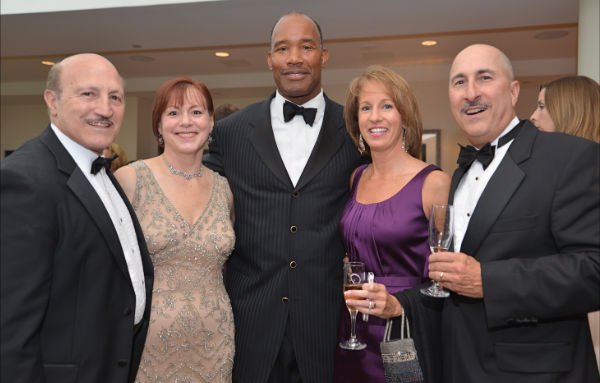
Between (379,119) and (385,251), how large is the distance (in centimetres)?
63

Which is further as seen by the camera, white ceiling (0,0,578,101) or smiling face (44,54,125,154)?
white ceiling (0,0,578,101)

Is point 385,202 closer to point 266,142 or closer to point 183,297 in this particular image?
point 266,142

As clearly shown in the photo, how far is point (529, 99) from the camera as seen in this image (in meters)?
11.0

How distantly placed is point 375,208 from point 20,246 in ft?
4.93

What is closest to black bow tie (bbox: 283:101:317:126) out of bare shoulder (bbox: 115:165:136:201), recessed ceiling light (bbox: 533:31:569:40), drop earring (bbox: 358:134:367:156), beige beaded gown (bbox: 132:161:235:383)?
drop earring (bbox: 358:134:367:156)

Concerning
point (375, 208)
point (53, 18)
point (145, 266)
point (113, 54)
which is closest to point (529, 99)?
point (113, 54)

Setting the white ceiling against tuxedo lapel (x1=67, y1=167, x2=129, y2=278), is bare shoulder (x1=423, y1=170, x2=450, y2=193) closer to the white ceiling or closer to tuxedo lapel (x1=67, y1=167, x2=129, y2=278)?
tuxedo lapel (x1=67, y1=167, x2=129, y2=278)

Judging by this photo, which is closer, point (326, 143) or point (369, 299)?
point (369, 299)

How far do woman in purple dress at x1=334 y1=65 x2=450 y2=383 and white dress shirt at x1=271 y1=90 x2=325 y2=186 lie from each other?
0.26 m

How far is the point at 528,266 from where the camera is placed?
1861 mm

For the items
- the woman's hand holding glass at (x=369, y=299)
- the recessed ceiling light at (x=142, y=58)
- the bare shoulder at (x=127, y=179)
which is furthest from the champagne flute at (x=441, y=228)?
the recessed ceiling light at (x=142, y=58)

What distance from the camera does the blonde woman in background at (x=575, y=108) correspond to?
3.12 metres

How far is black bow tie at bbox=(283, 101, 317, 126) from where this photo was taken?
9.61ft

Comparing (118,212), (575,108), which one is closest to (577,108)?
(575,108)
